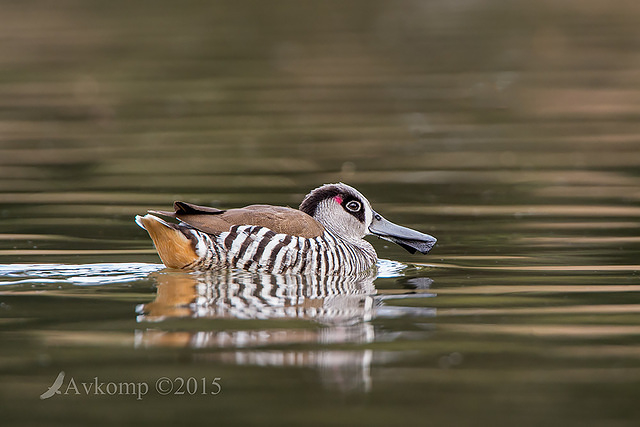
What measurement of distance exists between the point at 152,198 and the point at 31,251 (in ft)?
9.97

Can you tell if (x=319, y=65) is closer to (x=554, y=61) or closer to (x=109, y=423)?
(x=554, y=61)

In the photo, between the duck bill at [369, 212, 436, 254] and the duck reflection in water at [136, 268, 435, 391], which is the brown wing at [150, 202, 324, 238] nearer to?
the duck reflection in water at [136, 268, 435, 391]

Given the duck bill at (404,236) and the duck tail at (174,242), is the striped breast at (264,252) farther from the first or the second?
the duck bill at (404,236)

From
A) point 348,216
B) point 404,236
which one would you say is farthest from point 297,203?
point 404,236

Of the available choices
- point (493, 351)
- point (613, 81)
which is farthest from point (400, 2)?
point (493, 351)

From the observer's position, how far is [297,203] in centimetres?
1324

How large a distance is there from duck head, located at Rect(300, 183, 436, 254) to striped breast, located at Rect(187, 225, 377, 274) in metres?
0.69

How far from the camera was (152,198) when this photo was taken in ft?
44.6

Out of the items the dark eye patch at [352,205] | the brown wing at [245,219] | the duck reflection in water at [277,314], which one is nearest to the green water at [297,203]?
the duck reflection in water at [277,314]

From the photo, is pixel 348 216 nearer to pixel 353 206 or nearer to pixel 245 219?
pixel 353 206

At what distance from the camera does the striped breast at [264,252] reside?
31.8 feet

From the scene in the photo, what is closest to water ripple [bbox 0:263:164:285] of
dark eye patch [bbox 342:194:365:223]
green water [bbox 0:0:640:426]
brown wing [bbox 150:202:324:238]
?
green water [bbox 0:0:640:426]

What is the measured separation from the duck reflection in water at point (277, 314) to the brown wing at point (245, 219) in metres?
0.38

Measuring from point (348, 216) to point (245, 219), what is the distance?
139 cm
